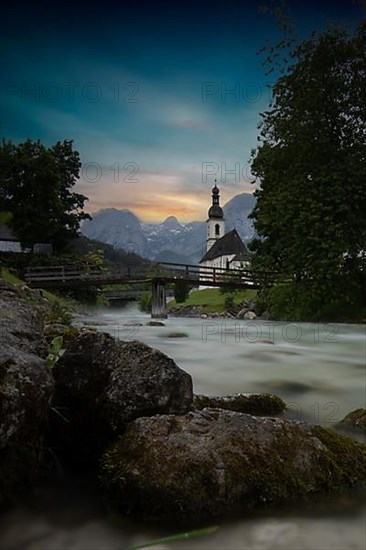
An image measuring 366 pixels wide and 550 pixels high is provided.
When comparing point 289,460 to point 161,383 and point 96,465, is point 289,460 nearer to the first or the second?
point 161,383

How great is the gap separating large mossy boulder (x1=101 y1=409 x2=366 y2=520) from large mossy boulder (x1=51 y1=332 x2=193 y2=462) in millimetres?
361

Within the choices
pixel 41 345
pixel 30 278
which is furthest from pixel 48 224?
pixel 41 345

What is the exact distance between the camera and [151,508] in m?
3.28

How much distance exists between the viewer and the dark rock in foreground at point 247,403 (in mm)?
5332

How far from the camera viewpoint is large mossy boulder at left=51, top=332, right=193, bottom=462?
4.16 m

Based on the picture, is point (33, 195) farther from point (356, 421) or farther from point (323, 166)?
point (356, 421)

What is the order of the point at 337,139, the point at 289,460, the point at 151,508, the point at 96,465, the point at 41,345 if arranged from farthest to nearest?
1. the point at 337,139
2. the point at 41,345
3. the point at 96,465
4. the point at 289,460
5. the point at 151,508

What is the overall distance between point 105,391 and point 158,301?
28.6 meters

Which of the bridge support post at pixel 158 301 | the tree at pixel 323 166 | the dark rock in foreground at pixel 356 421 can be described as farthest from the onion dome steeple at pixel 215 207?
the dark rock in foreground at pixel 356 421

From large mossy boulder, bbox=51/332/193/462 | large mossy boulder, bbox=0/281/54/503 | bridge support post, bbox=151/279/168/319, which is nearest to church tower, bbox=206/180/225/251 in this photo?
bridge support post, bbox=151/279/168/319

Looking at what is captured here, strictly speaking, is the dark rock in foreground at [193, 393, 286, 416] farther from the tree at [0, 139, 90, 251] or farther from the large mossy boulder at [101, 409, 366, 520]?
the tree at [0, 139, 90, 251]

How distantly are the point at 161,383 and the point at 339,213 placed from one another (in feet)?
58.8

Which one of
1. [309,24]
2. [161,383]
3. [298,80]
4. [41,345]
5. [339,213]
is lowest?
[161,383]

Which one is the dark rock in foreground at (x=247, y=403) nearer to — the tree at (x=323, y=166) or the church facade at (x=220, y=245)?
the tree at (x=323, y=166)
